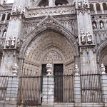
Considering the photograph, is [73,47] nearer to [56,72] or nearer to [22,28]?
[56,72]

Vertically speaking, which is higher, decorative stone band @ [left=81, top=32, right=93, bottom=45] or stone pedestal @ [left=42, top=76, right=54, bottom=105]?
decorative stone band @ [left=81, top=32, right=93, bottom=45]

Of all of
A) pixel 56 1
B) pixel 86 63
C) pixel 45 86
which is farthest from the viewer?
pixel 56 1

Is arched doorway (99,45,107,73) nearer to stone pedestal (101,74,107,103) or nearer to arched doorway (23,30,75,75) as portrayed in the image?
arched doorway (23,30,75,75)

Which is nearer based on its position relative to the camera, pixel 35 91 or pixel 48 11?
pixel 35 91

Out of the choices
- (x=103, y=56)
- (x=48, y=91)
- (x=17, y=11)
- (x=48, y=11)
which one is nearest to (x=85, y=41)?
(x=103, y=56)

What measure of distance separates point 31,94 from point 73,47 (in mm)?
5739

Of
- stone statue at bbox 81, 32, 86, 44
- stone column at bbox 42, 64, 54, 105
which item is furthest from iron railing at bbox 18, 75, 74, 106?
stone statue at bbox 81, 32, 86, 44

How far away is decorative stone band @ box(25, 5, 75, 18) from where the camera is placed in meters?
17.3

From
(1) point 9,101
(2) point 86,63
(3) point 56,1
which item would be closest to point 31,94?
(1) point 9,101

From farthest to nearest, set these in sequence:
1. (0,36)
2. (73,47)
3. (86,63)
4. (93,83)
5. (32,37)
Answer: (0,36), (32,37), (73,47), (86,63), (93,83)

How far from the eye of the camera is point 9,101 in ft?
32.7

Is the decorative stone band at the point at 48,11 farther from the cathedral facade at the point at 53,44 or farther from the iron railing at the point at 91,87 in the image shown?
the iron railing at the point at 91,87

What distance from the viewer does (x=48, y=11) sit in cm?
1772

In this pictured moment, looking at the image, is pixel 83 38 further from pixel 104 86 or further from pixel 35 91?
pixel 35 91
